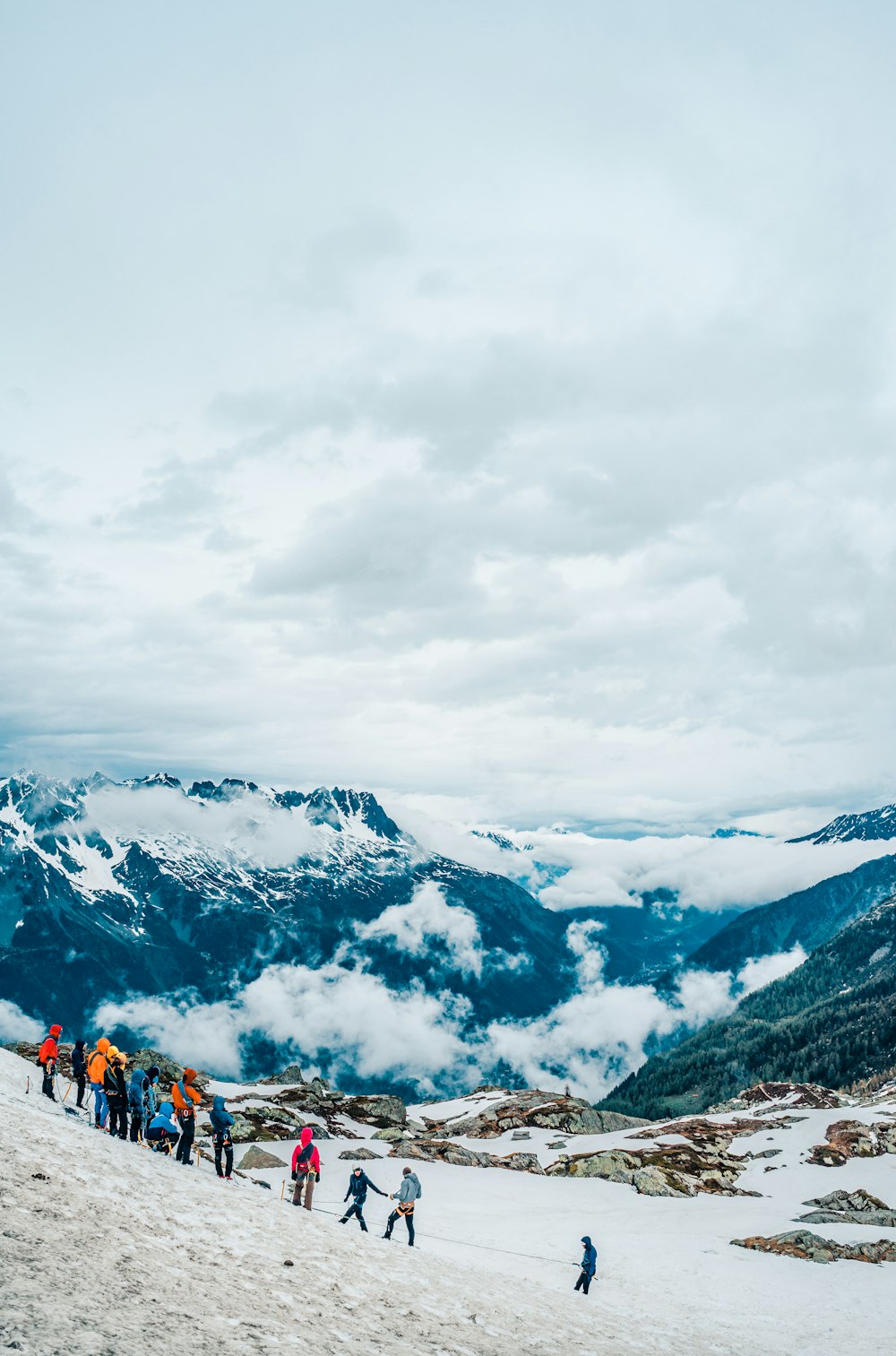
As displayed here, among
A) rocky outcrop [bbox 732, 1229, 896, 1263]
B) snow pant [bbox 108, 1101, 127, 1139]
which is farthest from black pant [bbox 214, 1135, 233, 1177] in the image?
rocky outcrop [bbox 732, 1229, 896, 1263]

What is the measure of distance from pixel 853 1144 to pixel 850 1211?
39.8 m

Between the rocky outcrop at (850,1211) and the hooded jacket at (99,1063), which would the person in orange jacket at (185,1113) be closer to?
the hooded jacket at (99,1063)

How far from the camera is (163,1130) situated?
31.2 m

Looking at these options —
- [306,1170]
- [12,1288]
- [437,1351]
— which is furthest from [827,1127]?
[12,1288]

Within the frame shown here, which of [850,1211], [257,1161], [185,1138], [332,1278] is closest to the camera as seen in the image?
[332,1278]

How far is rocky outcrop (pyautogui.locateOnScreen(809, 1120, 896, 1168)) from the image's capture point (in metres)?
84.8

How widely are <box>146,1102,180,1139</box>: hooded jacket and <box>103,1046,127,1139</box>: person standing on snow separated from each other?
1211mm

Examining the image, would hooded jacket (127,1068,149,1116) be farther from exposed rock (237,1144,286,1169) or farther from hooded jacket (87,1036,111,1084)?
exposed rock (237,1144,286,1169)

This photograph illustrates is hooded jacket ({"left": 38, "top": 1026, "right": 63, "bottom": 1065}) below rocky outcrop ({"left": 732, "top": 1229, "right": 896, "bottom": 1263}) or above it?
above

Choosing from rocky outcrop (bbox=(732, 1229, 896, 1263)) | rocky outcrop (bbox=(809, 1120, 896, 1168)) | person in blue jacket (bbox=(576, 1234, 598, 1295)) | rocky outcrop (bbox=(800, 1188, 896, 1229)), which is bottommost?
rocky outcrop (bbox=(809, 1120, 896, 1168))

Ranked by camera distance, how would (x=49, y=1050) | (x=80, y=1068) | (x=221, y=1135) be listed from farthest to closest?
1. (x=80, y=1068)
2. (x=49, y=1050)
3. (x=221, y=1135)

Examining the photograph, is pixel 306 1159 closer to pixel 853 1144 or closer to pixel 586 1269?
pixel 586 1269

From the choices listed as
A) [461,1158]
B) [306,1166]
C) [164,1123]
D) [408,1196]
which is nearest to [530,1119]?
[461,1158]

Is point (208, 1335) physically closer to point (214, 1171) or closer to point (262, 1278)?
point (262, 1278)
